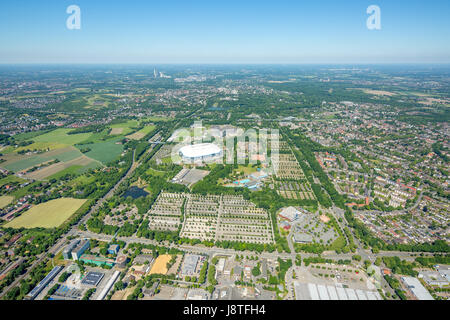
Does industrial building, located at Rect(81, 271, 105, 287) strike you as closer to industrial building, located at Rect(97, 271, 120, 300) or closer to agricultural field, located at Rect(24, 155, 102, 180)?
industrial building, located at Rect(97, 271, 120, 300)

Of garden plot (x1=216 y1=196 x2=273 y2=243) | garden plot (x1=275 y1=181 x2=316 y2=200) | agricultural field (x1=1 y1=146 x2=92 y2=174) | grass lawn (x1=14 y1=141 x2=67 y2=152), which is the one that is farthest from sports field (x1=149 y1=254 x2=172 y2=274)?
grass lawn (x1=14 y1=141 x2=67 y2=152)

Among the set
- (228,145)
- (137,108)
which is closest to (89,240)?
(228,145)

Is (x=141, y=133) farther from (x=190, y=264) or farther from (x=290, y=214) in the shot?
(x=190, y=264)

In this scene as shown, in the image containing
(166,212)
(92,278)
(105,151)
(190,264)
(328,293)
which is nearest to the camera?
(328,293)

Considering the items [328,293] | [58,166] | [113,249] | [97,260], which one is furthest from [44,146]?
[328,293]

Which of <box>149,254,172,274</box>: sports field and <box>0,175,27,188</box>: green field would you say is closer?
<box>149,254,172,274</box>: sports field

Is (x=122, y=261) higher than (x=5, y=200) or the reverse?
the reverse

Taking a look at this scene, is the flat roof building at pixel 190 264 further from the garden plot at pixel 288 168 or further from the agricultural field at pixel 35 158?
the agricultural field at pixel 35 158
